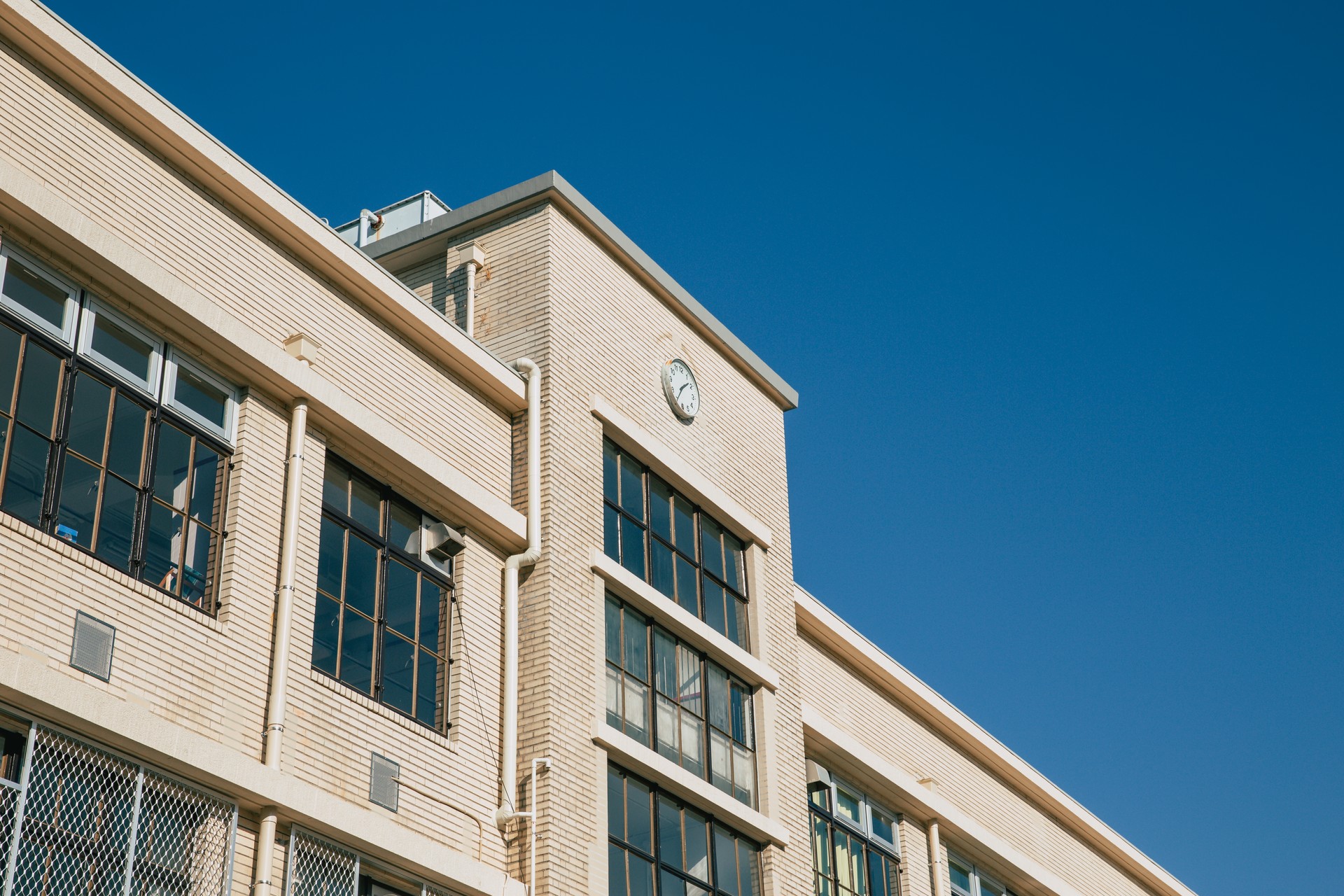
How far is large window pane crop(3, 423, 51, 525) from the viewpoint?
45.1 feet

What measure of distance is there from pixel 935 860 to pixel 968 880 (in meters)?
1.64

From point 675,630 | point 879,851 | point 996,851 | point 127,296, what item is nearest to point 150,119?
point 127,296

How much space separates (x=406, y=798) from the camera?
16.5 meters

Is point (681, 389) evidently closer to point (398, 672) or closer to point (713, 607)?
point (713, 607)

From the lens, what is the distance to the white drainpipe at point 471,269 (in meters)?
20.7

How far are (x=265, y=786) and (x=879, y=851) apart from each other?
12.9 m

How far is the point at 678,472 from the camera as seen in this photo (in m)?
21.5

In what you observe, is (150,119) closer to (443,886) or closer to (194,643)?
(194,643)

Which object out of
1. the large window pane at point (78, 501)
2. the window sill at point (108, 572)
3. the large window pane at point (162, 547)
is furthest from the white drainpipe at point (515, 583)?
the large window pane at point (78, 501)

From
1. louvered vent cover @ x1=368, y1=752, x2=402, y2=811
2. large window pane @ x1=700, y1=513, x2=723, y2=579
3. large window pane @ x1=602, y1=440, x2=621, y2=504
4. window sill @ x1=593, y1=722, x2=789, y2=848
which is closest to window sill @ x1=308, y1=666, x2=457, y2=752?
louvered vent cover @ x1=368, y1=752, x2=402, y2=811

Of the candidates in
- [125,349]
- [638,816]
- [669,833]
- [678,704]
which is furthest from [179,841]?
[678,704]

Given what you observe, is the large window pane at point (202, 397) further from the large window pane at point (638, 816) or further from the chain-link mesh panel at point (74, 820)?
the large window pane at point (638, 816)

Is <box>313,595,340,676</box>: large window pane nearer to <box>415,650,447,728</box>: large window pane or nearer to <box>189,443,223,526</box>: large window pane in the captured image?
<box>415,650,447,728</box>: large window pane

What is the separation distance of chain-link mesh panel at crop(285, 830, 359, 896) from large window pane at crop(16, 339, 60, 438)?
411cm
